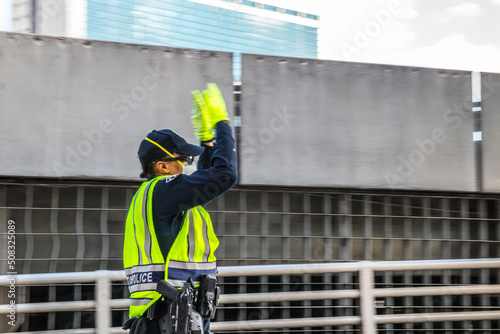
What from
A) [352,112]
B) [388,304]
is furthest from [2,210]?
[388,304]

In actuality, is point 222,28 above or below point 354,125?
above

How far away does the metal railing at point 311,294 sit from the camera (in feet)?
12.2

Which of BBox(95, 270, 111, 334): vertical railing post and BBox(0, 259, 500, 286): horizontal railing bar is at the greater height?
BBox(0, 259, 500, 286): horizontal railing bar

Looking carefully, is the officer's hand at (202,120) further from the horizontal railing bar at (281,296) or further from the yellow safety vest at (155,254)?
the horizontal railing bar at (281,296)

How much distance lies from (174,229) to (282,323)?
1.98 metres

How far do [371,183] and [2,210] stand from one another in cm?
327

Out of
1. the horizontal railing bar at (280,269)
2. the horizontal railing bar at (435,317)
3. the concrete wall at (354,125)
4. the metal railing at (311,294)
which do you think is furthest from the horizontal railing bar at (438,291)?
the concrete wall at (354,125)

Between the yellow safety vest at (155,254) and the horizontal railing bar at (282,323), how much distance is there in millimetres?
1482

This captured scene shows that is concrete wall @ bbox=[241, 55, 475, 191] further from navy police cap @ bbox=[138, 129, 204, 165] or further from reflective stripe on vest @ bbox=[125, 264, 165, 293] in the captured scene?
reflective stripe on vest @ bbox=[125, 264, 165, 293]

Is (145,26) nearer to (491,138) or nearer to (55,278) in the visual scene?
(55,278)

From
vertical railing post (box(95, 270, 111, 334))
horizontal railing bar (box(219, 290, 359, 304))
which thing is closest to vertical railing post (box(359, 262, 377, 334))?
horizontal railing bar (box(219, 290, 359, 304))

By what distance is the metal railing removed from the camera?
12.2 ft

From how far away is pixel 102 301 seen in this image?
12.3 feet

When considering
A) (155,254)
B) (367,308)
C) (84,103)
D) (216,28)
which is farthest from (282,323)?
(216,28)
